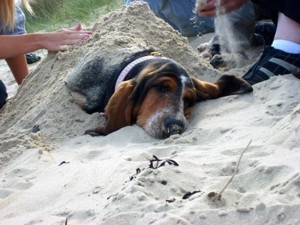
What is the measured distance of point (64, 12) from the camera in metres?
9.80

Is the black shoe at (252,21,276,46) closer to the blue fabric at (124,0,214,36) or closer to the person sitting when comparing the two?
the person sitting

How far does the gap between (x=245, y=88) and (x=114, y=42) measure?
1.07 m

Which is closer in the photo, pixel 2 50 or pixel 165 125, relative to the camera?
pixel 165 125

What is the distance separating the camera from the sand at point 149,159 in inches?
90.4

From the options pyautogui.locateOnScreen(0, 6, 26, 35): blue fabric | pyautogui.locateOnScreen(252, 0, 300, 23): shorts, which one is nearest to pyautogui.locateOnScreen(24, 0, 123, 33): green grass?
pyautogui.locateOnScreen(0, 6, 26, 35): blue fabric

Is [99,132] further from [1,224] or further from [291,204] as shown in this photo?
[291,204]

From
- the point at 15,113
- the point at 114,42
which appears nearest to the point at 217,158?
the point at 114,42

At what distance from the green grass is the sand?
4268 millimetres

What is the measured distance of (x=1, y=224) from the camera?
262 centimetres

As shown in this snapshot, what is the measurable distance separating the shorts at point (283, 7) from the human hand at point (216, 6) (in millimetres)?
353

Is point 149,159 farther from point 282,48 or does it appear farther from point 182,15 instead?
point 182,15

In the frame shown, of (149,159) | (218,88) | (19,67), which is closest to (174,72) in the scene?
(218,88)

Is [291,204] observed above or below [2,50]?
above

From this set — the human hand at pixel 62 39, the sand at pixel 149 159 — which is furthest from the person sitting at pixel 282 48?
the human hand at pixel 62 39
